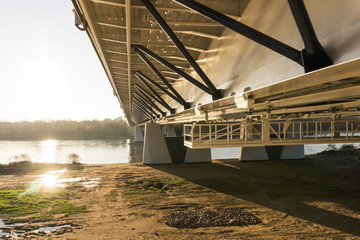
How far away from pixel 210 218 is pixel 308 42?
30.7 feet

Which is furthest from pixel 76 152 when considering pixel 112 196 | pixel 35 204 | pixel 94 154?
pixel 35 204

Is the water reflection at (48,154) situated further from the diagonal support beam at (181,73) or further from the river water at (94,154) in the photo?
the diagonal support beam at (181,73)

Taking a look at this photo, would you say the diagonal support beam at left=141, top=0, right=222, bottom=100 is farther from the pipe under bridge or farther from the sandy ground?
the sandy ground

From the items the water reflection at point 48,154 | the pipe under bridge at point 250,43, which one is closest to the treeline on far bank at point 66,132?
the water reflection at point 48,154

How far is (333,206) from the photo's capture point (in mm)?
14281

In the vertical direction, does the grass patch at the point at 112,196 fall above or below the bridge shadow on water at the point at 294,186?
below

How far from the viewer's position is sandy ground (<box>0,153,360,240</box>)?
35.6 ft

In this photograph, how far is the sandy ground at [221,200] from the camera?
10852 mm

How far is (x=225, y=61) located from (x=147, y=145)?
23.2 m

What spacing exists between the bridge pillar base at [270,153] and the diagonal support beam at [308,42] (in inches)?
1159

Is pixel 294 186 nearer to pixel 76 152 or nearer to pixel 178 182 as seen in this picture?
pixel 178 182

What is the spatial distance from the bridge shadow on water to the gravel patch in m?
2.33

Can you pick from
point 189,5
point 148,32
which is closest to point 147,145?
point 148,32

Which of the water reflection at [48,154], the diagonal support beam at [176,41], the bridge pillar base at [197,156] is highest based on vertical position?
the diagonal support beam at [176,41]
